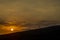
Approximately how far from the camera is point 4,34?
1470 millimetres

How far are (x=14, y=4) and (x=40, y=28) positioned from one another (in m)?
0.82

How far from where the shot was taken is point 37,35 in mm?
1488

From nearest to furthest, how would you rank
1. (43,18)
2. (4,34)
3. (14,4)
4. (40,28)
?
1. (4,34)
2. (40,28)
3. (43,18)
4. (14,4)

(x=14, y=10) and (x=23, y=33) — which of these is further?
(x=14, y=10)

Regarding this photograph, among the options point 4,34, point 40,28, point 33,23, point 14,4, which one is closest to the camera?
point 4,34

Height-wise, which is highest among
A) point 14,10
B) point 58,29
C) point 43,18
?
point 14,10

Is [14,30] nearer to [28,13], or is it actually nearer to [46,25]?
[46,25]

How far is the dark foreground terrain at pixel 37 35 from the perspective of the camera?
56.8 inches

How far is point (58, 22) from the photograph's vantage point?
173 centimetres

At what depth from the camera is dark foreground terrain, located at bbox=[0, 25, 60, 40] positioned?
1442 millimetres

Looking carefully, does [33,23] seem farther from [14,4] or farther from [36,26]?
[14,4]

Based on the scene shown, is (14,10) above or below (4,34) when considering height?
above

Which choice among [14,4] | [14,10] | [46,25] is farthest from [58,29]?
[14,4]

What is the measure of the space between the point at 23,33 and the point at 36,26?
18 centimetres
